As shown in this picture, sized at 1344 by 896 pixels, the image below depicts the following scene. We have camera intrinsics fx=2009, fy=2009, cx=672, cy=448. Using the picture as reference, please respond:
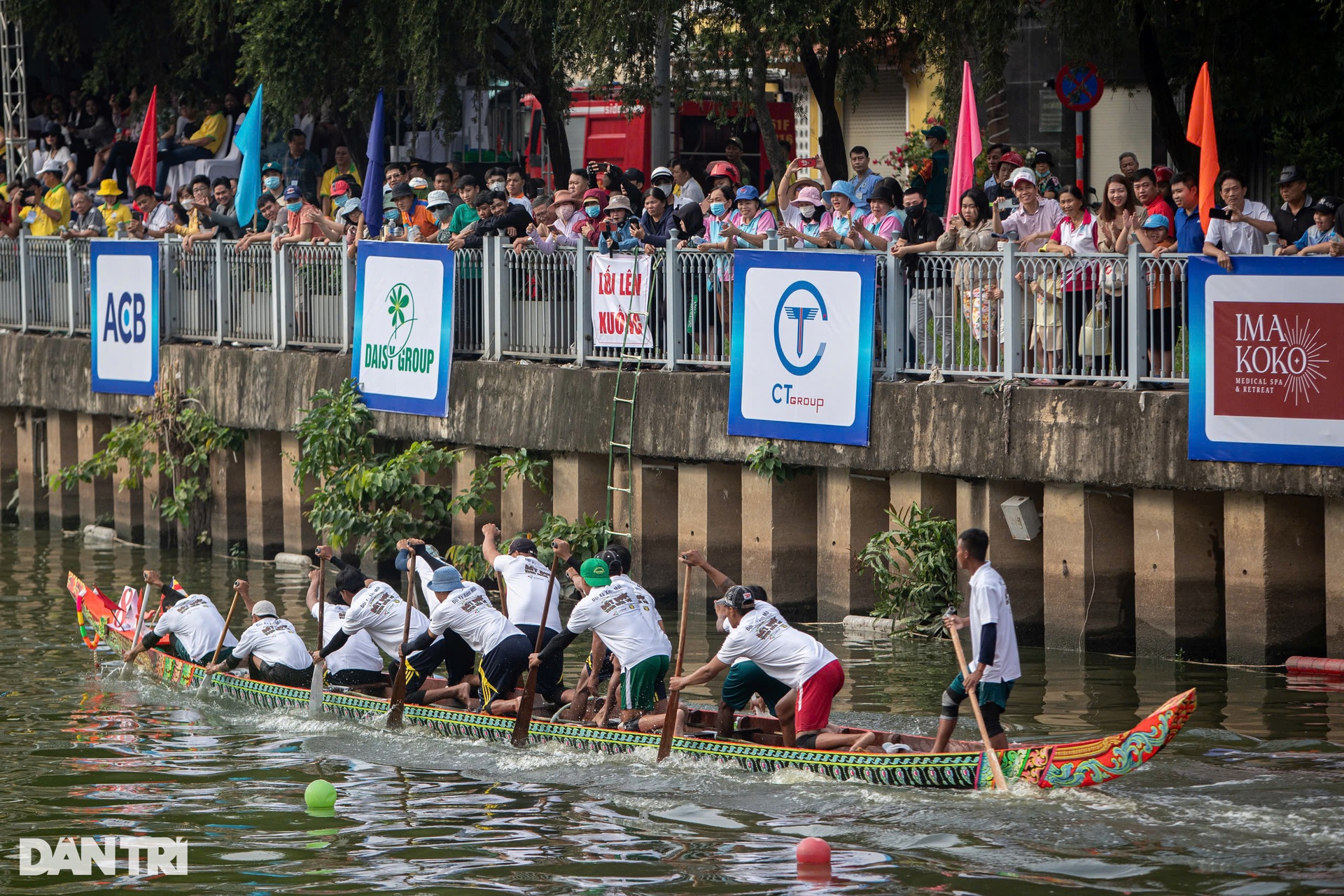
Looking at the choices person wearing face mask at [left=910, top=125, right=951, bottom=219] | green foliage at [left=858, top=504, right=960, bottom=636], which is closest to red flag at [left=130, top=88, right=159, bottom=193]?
person wearing face mask at [left=910, top=125, right=951, bottom=219]

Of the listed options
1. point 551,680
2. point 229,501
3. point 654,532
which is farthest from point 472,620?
point 229,501

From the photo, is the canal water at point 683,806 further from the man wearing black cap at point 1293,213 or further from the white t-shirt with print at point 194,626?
the man wearing black cap at point 1293,213

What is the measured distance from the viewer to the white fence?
15.7m

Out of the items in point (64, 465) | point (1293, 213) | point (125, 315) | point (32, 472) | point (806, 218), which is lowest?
point (32, 472)

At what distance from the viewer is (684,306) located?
1841cm

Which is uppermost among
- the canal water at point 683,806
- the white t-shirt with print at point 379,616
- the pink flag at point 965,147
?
the pink flag at point 965,147

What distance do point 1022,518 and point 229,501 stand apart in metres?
10.5

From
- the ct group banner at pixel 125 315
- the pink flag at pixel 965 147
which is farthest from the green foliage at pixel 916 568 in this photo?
the ct group banner at pixel 125 315

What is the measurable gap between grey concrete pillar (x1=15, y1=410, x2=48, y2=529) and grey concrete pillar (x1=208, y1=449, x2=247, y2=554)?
398cm

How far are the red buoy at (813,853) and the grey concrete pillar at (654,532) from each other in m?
8.38

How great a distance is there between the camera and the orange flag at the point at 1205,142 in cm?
1559

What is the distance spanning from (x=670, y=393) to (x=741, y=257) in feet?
5.20

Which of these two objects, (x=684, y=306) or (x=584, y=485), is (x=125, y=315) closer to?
(x=584, y=485)

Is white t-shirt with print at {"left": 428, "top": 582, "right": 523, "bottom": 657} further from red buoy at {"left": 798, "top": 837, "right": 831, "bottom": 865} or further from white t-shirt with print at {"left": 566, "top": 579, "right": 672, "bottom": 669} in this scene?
red buoy at {"left": 798, "top": 837, "right": 831, "bottom": 865}
